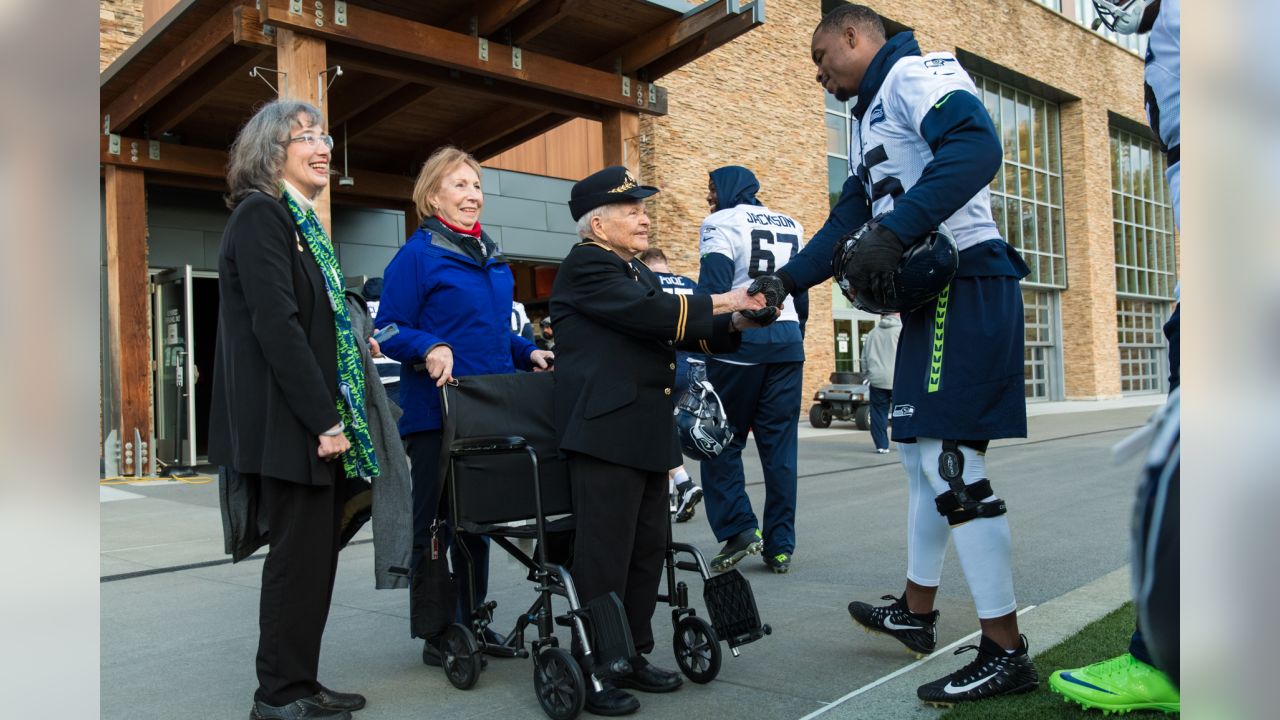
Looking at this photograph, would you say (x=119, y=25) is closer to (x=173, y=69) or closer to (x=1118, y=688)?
(x=173, y=69)

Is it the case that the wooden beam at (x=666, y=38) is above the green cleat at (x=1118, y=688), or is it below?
above

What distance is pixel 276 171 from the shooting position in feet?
10.6

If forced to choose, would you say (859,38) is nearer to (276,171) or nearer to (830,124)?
(276,171)

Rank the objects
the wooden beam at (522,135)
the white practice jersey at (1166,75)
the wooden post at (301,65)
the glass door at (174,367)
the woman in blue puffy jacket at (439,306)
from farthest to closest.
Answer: the glass door at (174,367), the wooden beam at (522,135), the wooden post at (301,65), the woman in blue puffy jacket at (439,306), the white practice jersey at (1166,75)

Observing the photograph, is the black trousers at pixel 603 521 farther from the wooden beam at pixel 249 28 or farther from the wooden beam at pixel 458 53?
the wooden beam at pixel 249 28

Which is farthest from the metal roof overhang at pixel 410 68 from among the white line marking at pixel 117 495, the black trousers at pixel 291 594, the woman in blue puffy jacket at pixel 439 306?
the black trousers at pixel 291 594

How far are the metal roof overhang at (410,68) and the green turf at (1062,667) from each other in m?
7.36

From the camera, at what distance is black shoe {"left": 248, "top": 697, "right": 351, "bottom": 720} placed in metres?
3.06

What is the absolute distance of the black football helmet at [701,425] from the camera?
434 centimetres

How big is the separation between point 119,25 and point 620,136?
640 centimetres

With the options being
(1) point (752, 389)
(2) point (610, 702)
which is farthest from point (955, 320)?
(1) point (752, 389)

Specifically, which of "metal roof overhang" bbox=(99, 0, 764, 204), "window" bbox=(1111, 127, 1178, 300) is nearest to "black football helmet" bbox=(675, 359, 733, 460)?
"metal roof overhang" bbox=(99, 0, 764, 204)

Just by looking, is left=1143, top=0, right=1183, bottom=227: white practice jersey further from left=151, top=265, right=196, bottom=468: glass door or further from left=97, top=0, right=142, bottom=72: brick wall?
left=97, top=0, right=142, bottom=72: brick wall
